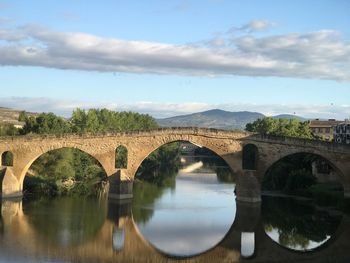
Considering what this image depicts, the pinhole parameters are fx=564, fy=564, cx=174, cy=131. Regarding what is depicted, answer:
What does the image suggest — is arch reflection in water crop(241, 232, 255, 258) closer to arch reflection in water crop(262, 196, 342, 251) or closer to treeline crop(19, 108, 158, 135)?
arch reflection in water crop(262, 196, 342, 251)

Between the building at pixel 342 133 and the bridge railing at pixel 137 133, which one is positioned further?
the building at pixel 342 133

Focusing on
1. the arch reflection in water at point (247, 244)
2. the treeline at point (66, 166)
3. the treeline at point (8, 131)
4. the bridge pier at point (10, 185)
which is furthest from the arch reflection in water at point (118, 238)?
the treeline at point (8, 131)

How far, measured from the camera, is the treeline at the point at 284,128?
57906 mm

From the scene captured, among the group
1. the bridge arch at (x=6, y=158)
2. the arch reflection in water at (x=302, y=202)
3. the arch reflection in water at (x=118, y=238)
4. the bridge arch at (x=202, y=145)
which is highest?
the bridge arch at (x=202, y=145)

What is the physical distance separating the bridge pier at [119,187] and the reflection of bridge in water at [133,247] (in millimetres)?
7453

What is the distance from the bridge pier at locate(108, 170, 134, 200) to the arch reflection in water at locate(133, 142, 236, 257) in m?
1.03

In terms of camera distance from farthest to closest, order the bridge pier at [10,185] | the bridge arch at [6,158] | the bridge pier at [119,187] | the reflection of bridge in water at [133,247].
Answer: the bridge arch at [6,158]
the bridge pier at [119,187]
the bridge pier at [10,185]
the reflection of bridge in water at [133,247]

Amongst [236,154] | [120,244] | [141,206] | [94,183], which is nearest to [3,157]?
[94,183]

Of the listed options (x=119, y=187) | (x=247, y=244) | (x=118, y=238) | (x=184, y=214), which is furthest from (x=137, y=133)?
(x=247, y=244)

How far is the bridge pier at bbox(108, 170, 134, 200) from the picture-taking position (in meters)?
40.5

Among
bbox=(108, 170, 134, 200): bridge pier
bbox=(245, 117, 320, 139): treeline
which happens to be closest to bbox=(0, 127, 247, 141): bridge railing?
bbox=(108, 170, 134, 200): bridge pier

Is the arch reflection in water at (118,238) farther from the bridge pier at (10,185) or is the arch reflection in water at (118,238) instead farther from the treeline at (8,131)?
the treeline at (8,131)

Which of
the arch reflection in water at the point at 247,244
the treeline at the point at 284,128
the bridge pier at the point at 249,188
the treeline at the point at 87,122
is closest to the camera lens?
the arch reflection in water at the point at 247,244

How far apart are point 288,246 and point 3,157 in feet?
86.6
